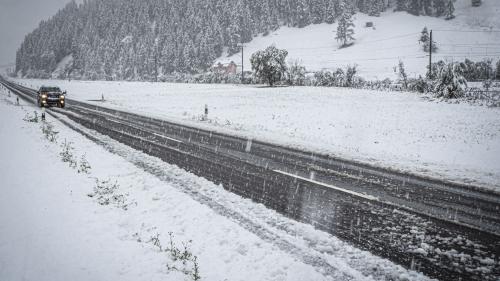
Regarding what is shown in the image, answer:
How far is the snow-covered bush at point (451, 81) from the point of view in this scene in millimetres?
29891

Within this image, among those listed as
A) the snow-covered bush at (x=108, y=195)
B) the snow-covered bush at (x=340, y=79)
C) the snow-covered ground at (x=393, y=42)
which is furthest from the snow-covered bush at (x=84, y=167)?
the snow-covered ground at (x=393, y=42)

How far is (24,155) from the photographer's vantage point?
1261cm

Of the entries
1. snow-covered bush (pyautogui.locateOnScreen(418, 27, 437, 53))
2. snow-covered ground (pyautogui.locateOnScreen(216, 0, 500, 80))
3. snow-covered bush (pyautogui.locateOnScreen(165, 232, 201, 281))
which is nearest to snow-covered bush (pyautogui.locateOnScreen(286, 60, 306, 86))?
snow-covered ground (pyautogui.locateOnScreen(216, 0, 500, 80))

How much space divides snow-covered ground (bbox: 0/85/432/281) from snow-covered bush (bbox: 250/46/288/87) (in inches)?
1833

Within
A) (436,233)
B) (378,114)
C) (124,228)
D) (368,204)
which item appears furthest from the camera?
(378,114)

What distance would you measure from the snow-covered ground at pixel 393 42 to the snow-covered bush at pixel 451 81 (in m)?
35.1

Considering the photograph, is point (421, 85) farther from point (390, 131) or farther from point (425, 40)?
point (425, 40)

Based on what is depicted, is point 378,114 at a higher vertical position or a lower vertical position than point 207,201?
higher

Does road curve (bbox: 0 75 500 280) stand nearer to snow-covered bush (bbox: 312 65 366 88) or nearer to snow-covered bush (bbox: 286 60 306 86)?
snow-covered bush (bbox: 312 65 366 88)

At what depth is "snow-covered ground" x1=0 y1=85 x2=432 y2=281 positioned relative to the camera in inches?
196

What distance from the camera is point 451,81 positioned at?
30.6 meters

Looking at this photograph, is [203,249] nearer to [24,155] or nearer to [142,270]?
[142,270]

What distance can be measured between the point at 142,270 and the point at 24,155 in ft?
34.0

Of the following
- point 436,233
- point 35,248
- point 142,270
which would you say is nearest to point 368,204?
point 436,233
